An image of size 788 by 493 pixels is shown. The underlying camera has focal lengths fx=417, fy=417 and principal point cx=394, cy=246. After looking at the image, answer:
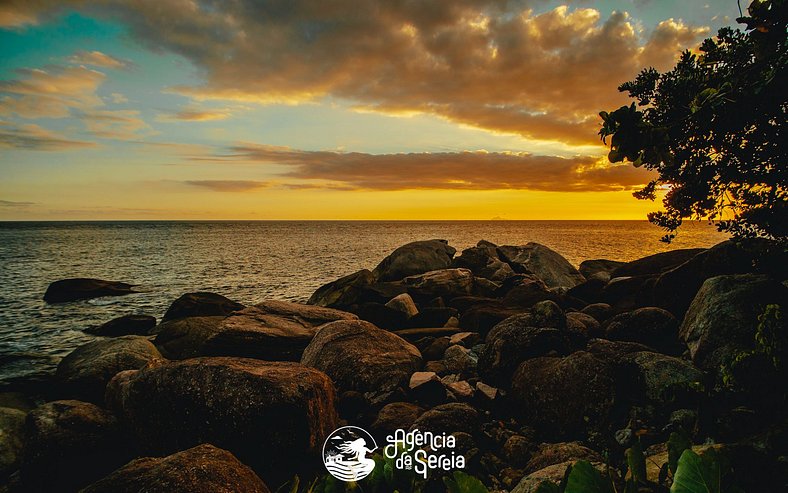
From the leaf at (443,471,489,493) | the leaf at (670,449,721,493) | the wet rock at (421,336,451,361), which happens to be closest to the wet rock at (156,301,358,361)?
the wet rock at (421,336,451,361)

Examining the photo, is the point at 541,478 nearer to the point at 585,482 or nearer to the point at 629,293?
the point at 585,482

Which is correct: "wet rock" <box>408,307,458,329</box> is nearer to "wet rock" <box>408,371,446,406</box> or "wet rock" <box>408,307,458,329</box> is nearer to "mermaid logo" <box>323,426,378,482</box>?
"wet rock" <box>408,371,446,406</box>

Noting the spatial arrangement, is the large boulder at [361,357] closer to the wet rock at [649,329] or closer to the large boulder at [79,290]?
the wet rock at [649,329]

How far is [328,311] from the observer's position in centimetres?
1190

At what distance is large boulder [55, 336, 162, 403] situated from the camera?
31.8ft

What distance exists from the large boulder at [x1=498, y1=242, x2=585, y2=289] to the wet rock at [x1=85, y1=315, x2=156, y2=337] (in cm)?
1820

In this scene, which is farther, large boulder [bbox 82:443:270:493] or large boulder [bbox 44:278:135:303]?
large boulder [bbox 44:278:135:303]

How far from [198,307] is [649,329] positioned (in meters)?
17.1

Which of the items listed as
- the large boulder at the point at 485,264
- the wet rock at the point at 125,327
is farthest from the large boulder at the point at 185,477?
the large boulder at the point at 485,264

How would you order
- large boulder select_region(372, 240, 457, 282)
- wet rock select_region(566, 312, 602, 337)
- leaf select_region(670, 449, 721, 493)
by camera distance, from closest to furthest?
leaf select_region(670, 449, 721, 493) → wet rock select_region(566, 312, 602, 337) → large boulder select_region(372, 240, 457, 282)

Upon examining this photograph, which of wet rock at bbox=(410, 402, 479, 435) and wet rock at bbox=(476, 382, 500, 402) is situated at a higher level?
wet rock at bbox=(410, 402, 479, 435)

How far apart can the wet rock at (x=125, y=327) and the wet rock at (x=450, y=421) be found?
51.7 feet

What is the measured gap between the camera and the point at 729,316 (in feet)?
21.3

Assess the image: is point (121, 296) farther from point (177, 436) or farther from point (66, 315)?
point (177, 436)
